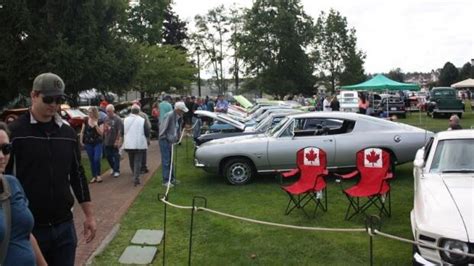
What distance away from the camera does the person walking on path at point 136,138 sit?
35.0ft

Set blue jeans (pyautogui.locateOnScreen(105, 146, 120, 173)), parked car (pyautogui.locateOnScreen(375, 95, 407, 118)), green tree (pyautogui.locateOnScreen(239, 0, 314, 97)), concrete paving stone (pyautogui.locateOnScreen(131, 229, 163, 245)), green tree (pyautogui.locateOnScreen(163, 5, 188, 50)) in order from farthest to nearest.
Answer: green tree (pyautogui.locateOnScreen(163, 5, 188, 50)), green tree (pyautogui.locateOnScreen(239, 0, 314, 97)), parked car (pyautogui.locateOnScreen(375, 95, 407, 118)), blue jeans (pyautogui.locateOnScreen(105, 146, 120, 173)), concrete paving stone (pyautogui.locateOnScreen(131, 229, 163, 245))

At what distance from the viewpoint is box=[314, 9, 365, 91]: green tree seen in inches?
2803

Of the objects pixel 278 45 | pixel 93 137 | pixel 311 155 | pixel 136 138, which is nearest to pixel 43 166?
pixel 311 155

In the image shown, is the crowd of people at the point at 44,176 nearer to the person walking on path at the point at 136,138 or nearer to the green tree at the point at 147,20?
the person walking on path at the point at 136,138

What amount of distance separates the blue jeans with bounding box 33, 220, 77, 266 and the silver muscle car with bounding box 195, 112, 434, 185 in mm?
7005

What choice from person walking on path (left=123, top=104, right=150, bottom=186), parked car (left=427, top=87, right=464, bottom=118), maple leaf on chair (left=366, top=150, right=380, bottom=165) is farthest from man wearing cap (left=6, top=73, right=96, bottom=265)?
parked car (left=427, top=87, right=464, bottom=118)

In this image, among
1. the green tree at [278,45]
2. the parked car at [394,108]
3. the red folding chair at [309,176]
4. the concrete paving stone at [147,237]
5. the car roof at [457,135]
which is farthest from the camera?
the green tree at [278,45]

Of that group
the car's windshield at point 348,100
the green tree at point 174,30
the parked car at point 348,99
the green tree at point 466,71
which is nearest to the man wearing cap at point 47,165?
the parked car at point 348,99

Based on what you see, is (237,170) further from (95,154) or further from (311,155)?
(95,154)

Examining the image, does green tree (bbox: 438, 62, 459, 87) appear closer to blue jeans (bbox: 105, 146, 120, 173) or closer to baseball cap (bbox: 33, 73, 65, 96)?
blue jeans (bbox: 105, 146, 120, 173)

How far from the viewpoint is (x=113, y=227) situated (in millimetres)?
7398

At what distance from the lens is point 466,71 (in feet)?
274

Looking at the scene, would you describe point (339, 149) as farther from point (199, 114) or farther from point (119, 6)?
point (119, 6)

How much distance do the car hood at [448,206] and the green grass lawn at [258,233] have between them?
1.01 m
